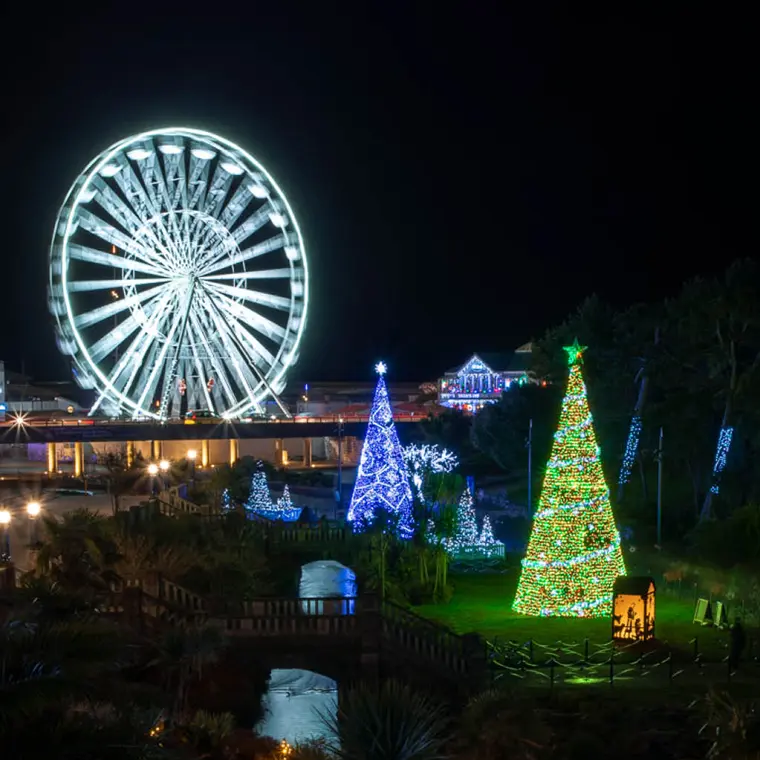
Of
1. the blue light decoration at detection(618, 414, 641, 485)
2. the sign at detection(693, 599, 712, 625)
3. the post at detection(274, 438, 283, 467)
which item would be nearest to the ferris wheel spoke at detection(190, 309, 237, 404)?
the post at detection(274, 438, 283, 467)

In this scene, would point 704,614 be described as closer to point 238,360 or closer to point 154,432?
point 238,360

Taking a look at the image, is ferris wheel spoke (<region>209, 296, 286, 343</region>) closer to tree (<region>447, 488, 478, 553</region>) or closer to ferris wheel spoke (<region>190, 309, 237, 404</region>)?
ferris wheel spoke (<region>190, 309, 237, 404</region>)

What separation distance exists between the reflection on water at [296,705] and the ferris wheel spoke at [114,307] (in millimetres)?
22265

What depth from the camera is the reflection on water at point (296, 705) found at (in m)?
16.9

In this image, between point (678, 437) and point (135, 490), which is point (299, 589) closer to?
point (135, 490)

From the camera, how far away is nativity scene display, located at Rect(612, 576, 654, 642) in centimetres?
1767

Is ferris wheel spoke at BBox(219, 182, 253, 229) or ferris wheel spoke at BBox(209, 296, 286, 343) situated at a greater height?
ferris wheel spoke at BBox(219, 182, 253, 229)

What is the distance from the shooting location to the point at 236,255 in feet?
146

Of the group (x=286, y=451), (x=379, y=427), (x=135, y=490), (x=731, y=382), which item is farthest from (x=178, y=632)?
(x=286, y=451)

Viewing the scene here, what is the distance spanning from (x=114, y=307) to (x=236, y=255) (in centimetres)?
521

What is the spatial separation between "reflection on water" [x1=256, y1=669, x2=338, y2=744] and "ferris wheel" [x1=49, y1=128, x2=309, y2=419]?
22.3 m

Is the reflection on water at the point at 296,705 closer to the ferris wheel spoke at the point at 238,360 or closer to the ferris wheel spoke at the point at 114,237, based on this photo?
the ferris wheel spoke at the point at 114,237

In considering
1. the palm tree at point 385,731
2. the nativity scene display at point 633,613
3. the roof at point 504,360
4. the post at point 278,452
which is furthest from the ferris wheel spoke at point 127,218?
the roof at point 504,360

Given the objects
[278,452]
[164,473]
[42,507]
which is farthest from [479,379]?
[42,507]
